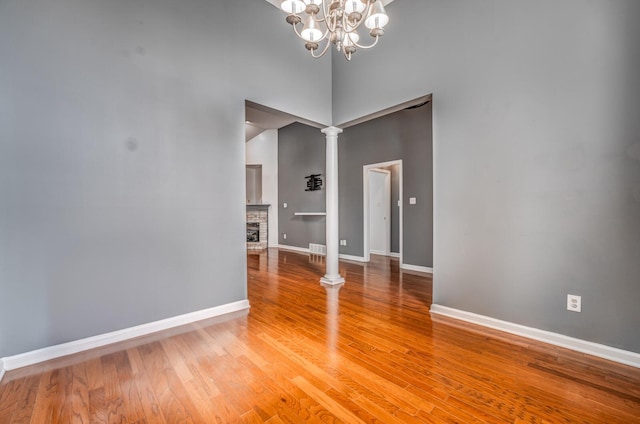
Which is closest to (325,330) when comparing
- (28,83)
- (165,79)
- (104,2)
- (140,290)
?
(140,290)

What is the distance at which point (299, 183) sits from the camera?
7309mm

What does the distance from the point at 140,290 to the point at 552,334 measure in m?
3.47

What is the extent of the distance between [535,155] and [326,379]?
239 centimetres

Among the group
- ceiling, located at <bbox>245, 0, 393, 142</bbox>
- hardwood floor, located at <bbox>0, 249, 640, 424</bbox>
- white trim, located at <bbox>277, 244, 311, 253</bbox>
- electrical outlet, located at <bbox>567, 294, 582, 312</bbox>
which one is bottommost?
hardwood floor, located at <bbox>0, 249, 640, 424</bbox>

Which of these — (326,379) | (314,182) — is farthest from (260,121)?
(326,379)

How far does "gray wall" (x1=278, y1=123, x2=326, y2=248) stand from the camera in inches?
267

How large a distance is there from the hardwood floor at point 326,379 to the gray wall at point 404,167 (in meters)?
2.50

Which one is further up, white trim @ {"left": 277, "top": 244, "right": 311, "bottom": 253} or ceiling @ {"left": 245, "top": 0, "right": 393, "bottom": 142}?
ceiling @ {"left": 245, "top": 0, "right": 393, "bottom": 142}

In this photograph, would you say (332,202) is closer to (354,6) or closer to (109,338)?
(354,6)

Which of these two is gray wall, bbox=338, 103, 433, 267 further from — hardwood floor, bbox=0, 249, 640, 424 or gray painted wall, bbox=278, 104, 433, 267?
hardwood floor, bbox=0, 249, 640, 424

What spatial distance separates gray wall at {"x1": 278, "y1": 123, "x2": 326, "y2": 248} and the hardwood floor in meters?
4.21

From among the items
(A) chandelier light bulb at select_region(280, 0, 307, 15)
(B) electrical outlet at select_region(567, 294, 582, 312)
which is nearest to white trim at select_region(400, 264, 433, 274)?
(B) electrical outlet at select_region(567, 294, 582, 312)

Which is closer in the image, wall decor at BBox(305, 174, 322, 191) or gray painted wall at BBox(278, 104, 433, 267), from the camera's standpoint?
gray painted wall at BBox(278, 104, 433, 267)

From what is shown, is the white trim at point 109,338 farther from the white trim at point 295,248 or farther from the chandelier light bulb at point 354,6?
the white trim at point 295,248
